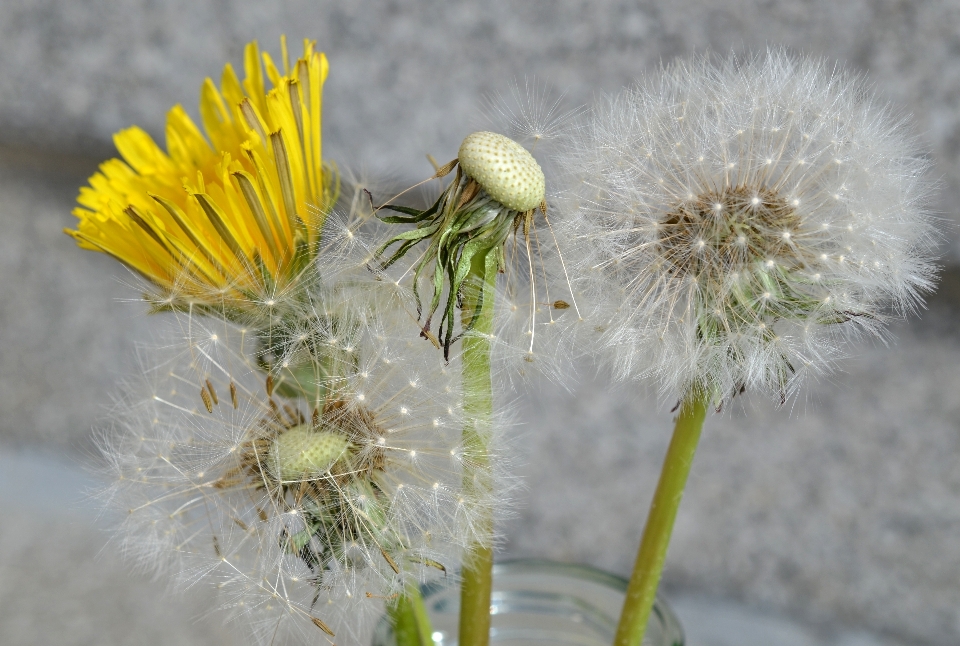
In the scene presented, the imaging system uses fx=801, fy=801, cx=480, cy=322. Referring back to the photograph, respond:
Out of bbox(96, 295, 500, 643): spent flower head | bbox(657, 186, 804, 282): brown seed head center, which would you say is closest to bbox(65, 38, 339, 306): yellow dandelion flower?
bbox(96, 295, 500, 643): spent flower head

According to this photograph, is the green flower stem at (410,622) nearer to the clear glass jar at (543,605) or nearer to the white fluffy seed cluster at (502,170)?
the clear glass jar at (543,605)

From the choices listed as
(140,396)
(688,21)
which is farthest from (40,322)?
(688,21)

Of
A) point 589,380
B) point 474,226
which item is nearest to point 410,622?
point 474,226

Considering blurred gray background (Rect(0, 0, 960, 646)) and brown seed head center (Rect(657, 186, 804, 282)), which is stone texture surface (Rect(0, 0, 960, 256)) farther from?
brown seed head center (Rect(657, 186, 804, 282))

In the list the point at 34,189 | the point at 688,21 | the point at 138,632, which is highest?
the point at 688,21

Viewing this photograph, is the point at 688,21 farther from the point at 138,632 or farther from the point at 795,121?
the point at 138,632

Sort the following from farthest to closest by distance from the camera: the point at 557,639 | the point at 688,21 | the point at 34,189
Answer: the point at 34,189
the point at 688,21
the point at 557,639

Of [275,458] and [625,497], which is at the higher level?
[625,497]
